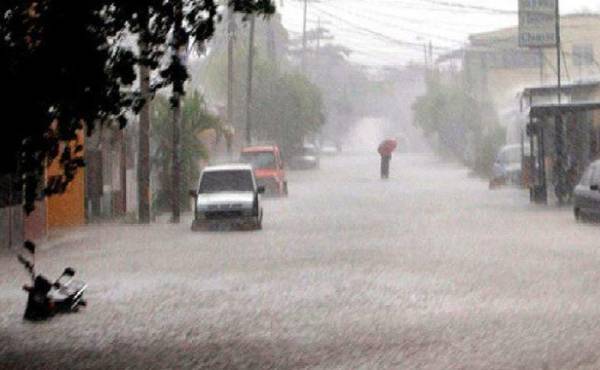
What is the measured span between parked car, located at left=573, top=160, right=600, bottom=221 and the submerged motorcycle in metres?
16.8

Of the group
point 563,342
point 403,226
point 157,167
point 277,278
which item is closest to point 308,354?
point 563,342

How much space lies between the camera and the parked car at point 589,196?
31938 millimetres

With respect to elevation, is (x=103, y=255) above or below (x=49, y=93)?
below

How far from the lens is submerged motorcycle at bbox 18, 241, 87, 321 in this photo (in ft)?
54.0

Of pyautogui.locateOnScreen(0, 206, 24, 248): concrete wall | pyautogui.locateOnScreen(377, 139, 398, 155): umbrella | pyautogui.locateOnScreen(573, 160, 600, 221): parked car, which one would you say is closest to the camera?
pyautogui.locateOnScreen(0, 206, 24, 248): concrete wall

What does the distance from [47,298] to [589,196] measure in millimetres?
18260

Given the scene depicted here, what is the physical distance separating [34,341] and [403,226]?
20357mm

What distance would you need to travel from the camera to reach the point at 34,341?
1479 centimetres

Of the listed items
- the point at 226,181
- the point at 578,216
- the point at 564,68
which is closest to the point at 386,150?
the point at 226,181

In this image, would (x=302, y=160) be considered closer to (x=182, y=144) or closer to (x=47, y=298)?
(x=182, y=144)

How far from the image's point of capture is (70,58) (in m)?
14.0

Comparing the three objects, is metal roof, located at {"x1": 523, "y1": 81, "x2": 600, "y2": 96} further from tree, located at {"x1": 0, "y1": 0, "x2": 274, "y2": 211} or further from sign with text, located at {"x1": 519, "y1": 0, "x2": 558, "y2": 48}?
tree, located at {"x1": 0, "y1": 0, "x2": 274, "y2": 211}

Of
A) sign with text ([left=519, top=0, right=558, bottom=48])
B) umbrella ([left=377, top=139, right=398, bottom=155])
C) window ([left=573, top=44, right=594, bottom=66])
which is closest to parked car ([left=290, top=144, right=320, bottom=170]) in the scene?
umbrella ([left=377, top=139, right=398, bottom=155])

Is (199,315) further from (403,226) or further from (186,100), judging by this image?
(186,100)
